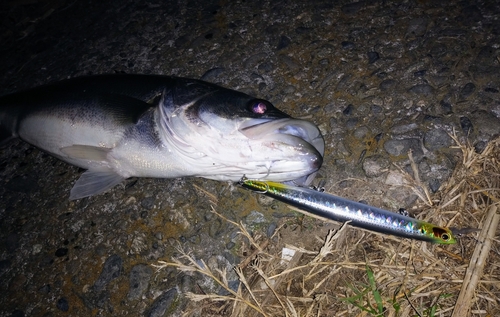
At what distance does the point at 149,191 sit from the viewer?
3236 mm

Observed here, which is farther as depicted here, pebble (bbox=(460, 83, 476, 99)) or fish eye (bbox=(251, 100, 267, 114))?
pebble (bbox=(460, 83, 476, 99))

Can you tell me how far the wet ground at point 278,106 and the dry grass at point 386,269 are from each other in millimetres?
164

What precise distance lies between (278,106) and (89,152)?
5.51ft

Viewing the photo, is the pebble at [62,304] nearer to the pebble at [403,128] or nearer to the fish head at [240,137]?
the fish head at [240,137]

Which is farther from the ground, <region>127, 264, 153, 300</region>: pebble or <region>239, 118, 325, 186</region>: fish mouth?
<region>239, 118, 325, 186</region>: fish mouth

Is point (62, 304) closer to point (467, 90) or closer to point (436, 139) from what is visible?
point (436, 139)

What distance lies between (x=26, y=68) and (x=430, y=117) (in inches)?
185

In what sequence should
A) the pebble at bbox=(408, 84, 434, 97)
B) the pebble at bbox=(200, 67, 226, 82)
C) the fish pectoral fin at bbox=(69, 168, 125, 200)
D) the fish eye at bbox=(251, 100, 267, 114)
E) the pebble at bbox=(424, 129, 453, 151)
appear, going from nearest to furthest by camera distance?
1. the fish eye at bbox=(251, 100, 267, 114)
2. the pebble at bbox=(424, 129, 453, 151)
3. the fish pectoral fin at bbox=(69, 168, 125, 200)
4. the pebble at bbox=(408, 84, 434, 97)
5. the pebble at bbox=(200, 67, 226, 82)

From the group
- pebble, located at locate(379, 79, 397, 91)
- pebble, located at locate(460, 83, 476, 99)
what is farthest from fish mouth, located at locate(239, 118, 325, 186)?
pebble, located at locate(460, 83, 476, 99)

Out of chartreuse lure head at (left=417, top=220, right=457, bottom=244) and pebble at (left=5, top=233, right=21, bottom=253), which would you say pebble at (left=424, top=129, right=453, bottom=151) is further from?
pebble at (left=5, top=233, right=21, bottom=253)

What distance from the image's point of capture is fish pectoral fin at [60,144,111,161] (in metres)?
2.94

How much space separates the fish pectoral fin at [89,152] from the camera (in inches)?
116

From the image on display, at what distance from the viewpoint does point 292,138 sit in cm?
246

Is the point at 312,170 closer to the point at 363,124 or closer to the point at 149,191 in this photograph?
the point at 363,124
